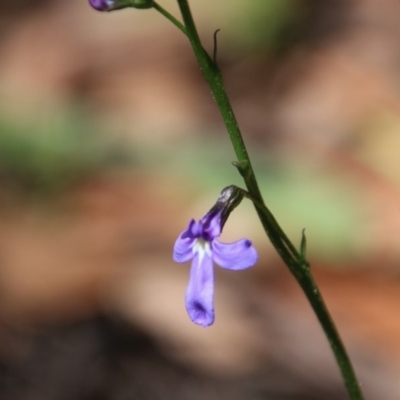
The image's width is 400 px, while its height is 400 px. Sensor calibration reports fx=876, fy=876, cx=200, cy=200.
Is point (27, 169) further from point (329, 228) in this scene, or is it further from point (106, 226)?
point (329, 228)

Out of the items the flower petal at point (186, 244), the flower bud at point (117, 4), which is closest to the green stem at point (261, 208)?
the flower bud at point (117, 4)

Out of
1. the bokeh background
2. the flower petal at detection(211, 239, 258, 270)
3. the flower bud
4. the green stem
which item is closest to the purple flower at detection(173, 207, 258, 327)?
the flower petal at detection(211, 239, 258, 270)

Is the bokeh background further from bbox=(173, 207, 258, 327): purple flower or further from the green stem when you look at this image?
bbox=(173, 207, 258, 327): purple flower

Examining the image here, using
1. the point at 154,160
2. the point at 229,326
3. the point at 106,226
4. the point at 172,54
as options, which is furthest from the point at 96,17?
the point at 229,326

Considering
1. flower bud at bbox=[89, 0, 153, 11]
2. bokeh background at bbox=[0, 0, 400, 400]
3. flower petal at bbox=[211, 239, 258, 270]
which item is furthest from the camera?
bokeh background at bbox=[0, 0, 400, 400]

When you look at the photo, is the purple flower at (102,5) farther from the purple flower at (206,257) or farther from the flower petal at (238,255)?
the flower petal at (238,255)

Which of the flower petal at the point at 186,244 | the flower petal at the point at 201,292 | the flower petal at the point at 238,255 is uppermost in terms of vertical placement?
the flower petal at the point at 186,244

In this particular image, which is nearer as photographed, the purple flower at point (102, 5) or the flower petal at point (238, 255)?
the flower petal at point (238, 255)
